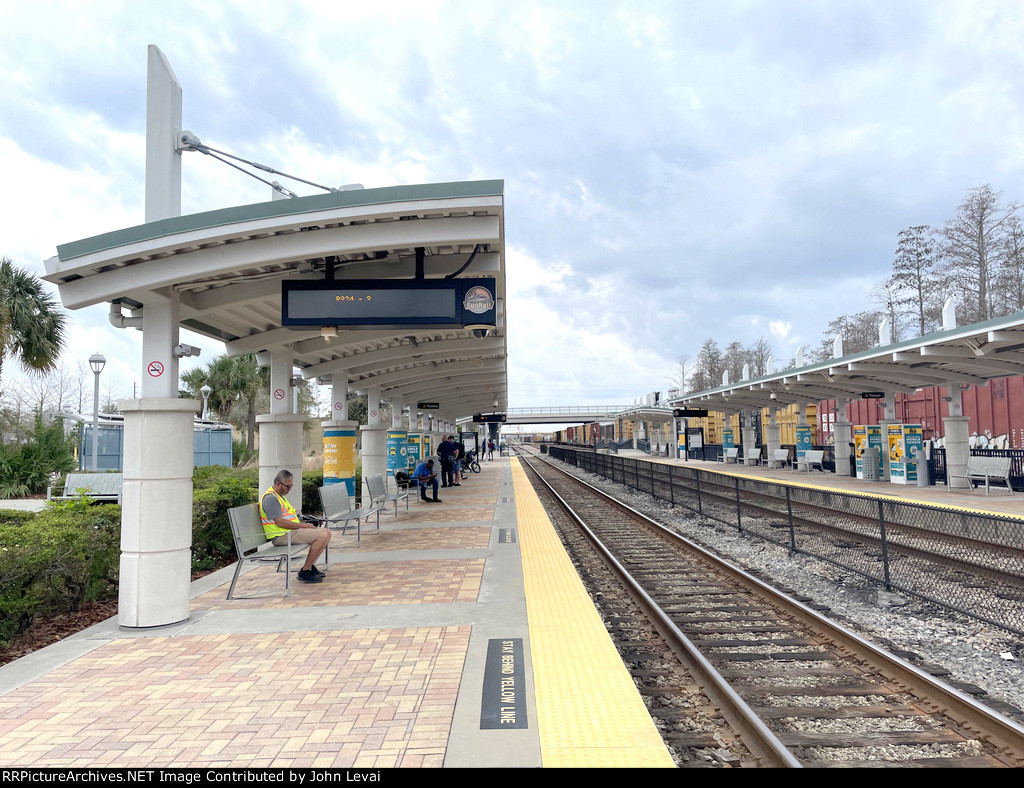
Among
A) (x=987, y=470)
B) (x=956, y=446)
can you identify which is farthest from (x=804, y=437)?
(x=987, y=470)

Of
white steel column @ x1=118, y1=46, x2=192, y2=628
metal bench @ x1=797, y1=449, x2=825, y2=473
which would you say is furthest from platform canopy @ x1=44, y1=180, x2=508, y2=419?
metal bench @ x1=797, y1=449, x2=825, y2=473

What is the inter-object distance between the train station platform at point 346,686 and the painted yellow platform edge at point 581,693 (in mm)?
14

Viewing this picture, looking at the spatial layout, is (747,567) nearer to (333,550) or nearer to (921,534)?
(921,534)

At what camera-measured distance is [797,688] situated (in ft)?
14.5

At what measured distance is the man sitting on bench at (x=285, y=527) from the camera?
7012 millimetres

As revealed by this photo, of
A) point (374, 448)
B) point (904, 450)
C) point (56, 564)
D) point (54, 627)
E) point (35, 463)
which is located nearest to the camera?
point (56, 564)

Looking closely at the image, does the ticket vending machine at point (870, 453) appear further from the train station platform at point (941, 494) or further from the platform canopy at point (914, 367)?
the platform canopy at point (914, 367)

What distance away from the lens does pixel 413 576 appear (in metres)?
7.42

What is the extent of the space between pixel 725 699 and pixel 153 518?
4.94 meters

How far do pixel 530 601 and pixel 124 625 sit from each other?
3635 millimetres

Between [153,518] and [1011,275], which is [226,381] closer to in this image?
[153,518]

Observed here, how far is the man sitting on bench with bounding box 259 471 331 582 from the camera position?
23.0 ft

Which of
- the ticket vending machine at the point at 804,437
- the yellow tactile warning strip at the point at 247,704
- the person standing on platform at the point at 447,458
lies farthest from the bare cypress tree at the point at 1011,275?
the yellow tactile warning strip at the point at 247,704

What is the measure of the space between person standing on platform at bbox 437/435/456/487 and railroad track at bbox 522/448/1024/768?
12.8 metres
